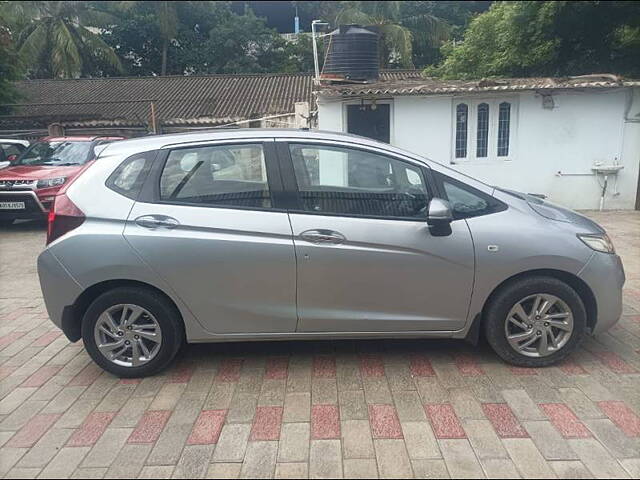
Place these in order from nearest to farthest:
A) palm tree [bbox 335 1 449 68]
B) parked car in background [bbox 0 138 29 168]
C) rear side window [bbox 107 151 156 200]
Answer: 1. rear side window [bbox 107 151 156 200]
2. parked car in background [bbox 0 138 29 168]
3. palm tree [bbox 335 1 449 68]

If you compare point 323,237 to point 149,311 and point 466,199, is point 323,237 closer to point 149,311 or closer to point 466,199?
point 466,199

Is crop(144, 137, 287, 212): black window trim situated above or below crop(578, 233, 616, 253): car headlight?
above

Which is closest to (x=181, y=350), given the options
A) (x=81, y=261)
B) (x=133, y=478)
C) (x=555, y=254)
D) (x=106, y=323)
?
(x=106, y=323)

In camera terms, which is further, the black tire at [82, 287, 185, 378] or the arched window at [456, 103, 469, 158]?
the arched window at [456, 103, 469, 158]

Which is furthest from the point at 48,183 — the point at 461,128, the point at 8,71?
the point at 8,71

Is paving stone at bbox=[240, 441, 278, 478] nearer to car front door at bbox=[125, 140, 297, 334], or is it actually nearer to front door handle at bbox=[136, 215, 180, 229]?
car front door at bbox=[125, 140, 297, 334]

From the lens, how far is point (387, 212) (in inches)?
138

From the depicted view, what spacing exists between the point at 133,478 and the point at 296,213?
1827 millimetres

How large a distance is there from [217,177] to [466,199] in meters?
1.77

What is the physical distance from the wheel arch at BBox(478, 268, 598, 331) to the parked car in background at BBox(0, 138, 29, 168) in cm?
1078

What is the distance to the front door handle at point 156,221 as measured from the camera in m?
3.43

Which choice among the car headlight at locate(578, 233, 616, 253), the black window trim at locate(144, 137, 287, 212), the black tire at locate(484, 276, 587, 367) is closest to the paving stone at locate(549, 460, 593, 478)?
the black tire at locate(484, 276, 587, 367)

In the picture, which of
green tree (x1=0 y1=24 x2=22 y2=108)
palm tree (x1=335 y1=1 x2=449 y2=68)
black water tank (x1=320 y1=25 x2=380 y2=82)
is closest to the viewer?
black water tank (x1=320 y1=25 x2=380 y2=82)

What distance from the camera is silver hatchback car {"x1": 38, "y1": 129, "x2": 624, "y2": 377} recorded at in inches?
134
